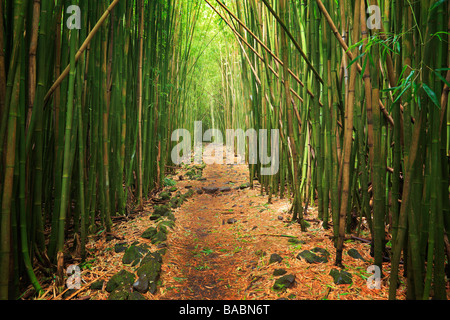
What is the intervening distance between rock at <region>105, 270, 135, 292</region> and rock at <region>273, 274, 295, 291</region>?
547 mm

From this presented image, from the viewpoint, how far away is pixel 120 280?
103 cm

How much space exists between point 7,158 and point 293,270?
108 centimetres

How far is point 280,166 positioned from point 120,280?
1480mm

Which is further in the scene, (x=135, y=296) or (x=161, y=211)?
(x=161, y=211)

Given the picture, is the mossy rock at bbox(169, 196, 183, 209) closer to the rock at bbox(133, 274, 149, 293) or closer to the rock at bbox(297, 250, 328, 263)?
the rock at bbox(133, 274, 149, 293)

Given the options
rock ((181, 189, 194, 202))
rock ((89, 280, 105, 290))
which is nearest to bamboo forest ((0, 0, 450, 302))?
rock ((89, 280, 105, 290))

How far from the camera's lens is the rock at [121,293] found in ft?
3.05

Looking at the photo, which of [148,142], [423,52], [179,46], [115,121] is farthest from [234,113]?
[423,52]

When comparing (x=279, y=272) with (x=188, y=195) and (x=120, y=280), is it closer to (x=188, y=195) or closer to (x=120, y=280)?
(x=120, y=280)

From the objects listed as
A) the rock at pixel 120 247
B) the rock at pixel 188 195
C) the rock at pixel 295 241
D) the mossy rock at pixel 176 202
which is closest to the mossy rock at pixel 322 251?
the rock at pixel 295 241

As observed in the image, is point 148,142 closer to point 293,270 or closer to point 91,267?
point 91,267

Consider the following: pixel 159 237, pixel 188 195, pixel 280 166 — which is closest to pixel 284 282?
pixel 159 237

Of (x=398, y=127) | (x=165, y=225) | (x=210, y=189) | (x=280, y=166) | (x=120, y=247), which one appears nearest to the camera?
(x=398, y=127)

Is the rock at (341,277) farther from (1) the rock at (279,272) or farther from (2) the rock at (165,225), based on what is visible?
(2) the rock at (165,225)
